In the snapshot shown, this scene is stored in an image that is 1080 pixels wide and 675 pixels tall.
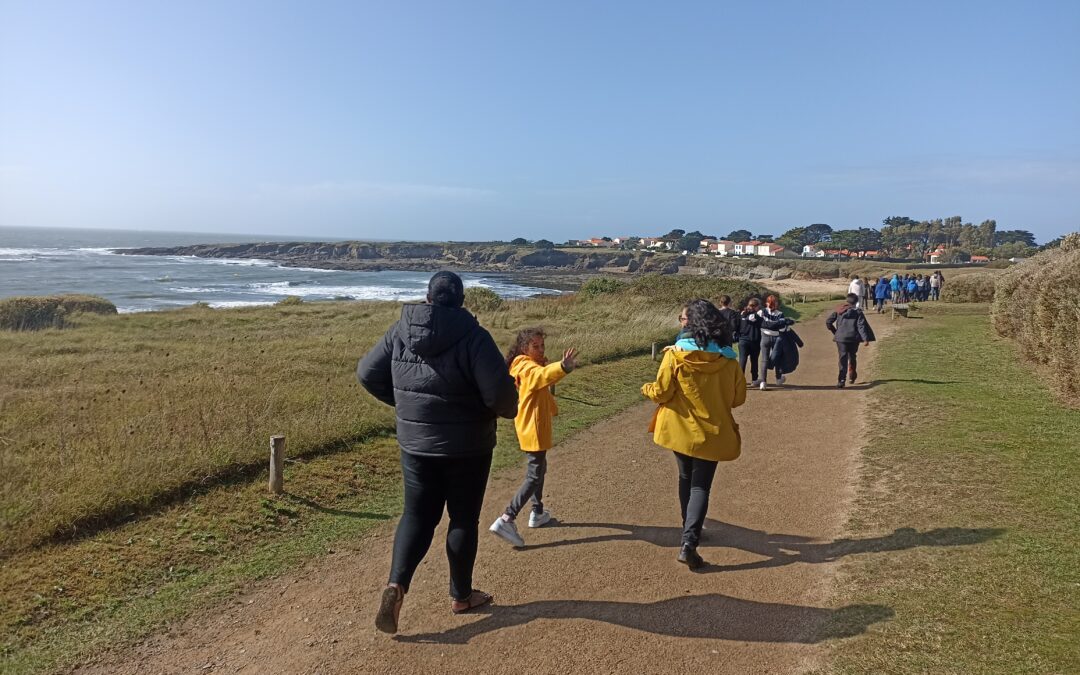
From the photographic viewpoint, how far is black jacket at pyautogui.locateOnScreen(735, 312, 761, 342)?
11.7m

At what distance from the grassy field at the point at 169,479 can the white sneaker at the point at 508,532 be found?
1.33 meters

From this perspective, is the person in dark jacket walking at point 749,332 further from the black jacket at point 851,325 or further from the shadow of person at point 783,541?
the shadow of person at point 783,541

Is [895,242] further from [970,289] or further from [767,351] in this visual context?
[767,351]

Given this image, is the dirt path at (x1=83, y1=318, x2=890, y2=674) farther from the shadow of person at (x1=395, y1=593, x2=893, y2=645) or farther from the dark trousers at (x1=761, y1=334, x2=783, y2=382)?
the dark trousers at (x1=761, y1=334, x2=783, y2=382)

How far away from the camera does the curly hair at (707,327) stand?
Result: 4.75 m

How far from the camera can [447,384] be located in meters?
3.74

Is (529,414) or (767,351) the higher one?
(529,414)

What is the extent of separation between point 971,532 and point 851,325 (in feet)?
21.7

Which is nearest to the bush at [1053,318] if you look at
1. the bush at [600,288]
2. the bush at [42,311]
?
the bush at [600,288]

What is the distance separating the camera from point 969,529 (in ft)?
17.5

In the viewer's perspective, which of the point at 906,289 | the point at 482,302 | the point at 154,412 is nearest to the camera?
the point at 154,412

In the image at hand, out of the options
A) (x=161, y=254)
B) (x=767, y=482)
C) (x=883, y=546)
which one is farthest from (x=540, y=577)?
(x=161, y=254)

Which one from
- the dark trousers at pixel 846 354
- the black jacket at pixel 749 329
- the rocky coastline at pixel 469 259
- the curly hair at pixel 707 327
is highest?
the rocky coastline at pixel 469 259

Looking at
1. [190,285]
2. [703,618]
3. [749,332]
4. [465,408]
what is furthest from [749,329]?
[190,285]
